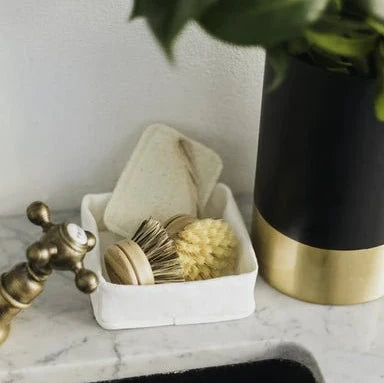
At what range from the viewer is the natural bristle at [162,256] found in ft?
2.21

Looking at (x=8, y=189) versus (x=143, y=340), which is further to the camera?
(x=8, y=189)

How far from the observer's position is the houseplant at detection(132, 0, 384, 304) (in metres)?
0.53

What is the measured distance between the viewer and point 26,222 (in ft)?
2.63

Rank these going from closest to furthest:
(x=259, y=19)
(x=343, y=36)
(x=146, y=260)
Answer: (x=259, y=19)
(x=343, y=36)
(x=146, y=260)

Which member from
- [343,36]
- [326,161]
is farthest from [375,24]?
[326,161]

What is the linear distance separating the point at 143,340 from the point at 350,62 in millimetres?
287

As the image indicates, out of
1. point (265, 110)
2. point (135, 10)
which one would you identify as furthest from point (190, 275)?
point (135, 10)

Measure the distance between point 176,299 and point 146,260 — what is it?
0.04 m

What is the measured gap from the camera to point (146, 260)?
2.19 feet

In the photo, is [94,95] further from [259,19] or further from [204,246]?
[259,19]

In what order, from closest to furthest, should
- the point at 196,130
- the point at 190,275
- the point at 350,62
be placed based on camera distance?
the point at 350,62
the point at 190,275
the point at 196,130

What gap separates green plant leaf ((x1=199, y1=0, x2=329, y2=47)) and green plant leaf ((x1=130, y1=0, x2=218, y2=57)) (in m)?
0.01

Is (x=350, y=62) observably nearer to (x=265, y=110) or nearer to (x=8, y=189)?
(x=265, y=110)

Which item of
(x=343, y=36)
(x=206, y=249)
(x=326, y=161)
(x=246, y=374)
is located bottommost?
(x=246, y=374)
